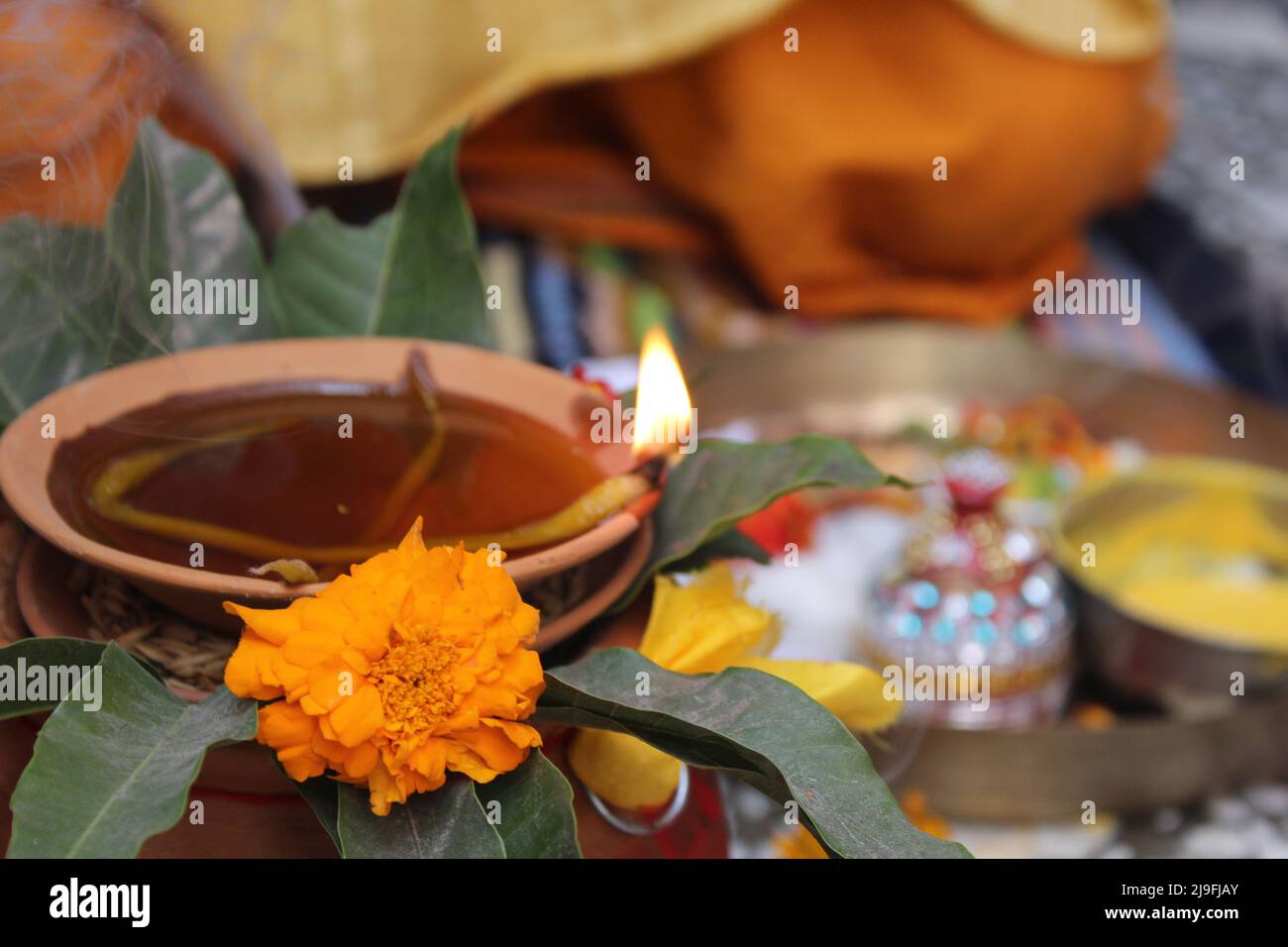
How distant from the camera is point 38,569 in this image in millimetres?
411

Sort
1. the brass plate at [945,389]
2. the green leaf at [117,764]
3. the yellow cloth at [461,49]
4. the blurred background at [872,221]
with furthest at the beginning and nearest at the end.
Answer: the yellow cloth at [461,49], the brass plate at [945,389], the blurred background at [872,221], the green leaf at [117,764]

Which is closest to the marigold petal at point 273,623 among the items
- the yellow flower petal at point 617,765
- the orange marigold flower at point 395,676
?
the orange marigold flower at point 395,676

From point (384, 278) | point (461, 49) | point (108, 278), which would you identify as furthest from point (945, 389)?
point (108, 278)

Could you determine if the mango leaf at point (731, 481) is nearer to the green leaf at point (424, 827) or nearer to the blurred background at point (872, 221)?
the green leaf at point (424, 827)

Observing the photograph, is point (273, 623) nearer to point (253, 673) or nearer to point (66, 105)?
point (253, 673)

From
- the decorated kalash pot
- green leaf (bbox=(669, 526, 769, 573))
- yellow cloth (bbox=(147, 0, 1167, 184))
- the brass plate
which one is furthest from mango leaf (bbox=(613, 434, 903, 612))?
yellow cloth (bbox=(147, 0, 1167, 184))

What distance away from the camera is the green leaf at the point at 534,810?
340 mm

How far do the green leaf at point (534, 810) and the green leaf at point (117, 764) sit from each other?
2.7 inches

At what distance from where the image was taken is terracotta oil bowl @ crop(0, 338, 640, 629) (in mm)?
356

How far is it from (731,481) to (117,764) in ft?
0.70

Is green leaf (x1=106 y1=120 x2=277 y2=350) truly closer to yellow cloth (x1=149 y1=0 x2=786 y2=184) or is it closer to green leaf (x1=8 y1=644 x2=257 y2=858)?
green leaf (x1=8 y1=644 x2=257 y2=858)

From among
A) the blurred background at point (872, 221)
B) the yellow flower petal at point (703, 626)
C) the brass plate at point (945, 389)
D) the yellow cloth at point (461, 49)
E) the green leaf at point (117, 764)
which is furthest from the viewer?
the yellow cloth at point (461, 49)

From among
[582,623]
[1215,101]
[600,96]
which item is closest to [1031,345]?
[600,96]

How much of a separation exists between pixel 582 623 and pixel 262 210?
0.36 metres
